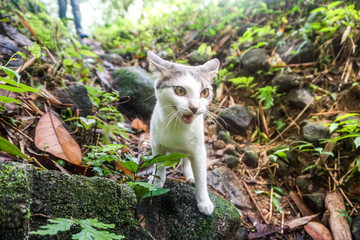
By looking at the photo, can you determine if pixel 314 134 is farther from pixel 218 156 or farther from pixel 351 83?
pixel 218 156

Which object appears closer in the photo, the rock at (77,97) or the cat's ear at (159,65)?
the cat's ear at (159,65)

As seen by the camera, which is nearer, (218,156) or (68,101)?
(68,101)

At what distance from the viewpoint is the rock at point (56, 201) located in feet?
2.75

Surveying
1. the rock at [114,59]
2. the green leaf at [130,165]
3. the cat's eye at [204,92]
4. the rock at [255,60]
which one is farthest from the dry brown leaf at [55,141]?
the rock at [114,59]

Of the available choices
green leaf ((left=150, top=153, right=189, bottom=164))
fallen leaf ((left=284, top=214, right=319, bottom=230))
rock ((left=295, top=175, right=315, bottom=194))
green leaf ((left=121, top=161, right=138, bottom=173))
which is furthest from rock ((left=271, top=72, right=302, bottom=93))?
green leaf ((left=121, top=161, right=138, bottom=173))

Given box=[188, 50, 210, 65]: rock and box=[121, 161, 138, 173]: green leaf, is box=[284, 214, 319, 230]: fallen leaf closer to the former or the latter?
box=[121, 161, 138, 173]: green leaf

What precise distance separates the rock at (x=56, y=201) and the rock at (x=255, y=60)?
3.67 m

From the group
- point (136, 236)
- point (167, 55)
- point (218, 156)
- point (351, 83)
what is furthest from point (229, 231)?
point (167, 55)

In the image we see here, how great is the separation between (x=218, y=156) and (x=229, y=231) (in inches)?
54.7

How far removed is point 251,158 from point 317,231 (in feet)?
3.77

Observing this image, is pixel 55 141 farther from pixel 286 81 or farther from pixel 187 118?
pixel 286 81

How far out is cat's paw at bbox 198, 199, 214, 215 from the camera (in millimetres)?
1868

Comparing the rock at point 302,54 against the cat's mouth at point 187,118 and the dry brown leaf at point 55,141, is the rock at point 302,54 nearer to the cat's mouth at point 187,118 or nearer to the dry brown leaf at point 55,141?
the cat's mouth at point 187,118

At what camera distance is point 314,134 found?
2939 mm
